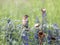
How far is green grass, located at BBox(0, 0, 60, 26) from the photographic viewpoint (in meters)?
4.79

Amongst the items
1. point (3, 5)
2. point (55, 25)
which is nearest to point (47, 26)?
point (55, 25)

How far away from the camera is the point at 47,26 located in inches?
188

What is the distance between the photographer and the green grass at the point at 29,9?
189 inches

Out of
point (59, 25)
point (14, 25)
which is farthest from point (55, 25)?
point (14, 25)

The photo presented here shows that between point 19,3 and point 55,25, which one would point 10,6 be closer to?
point 19,3

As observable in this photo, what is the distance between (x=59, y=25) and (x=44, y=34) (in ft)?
0.50

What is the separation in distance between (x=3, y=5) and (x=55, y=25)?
441mm

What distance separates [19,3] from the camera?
4805 millimetres

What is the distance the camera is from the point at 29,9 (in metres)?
4.80

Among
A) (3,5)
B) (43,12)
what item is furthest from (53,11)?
(3,5)

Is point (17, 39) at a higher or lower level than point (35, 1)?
lower

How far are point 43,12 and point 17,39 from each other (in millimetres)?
294

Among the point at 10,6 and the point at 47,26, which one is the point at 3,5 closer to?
the point at 10,6

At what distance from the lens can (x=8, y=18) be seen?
4.78 m
